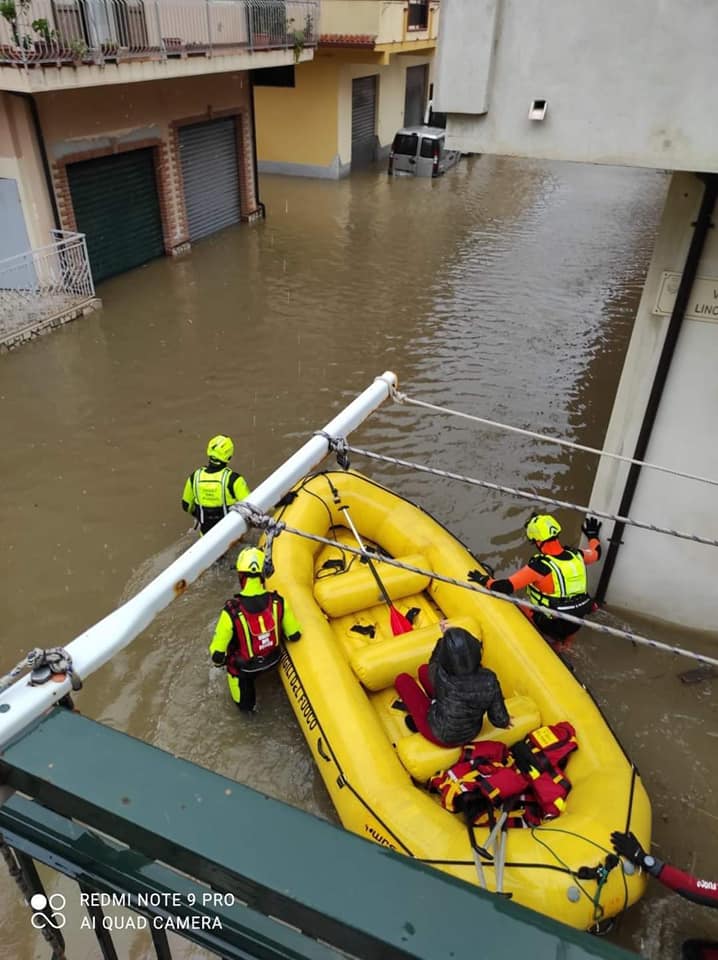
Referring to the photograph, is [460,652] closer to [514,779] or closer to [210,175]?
[514,779]

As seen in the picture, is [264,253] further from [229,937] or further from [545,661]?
[229,937]

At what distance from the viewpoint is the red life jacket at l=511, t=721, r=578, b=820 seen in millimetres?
4191

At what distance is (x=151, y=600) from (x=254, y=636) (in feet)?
8.35

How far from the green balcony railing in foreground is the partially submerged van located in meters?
23.3

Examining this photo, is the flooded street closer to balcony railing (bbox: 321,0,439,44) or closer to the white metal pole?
the white metal pole

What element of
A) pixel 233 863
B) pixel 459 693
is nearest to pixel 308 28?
pixel 459 693

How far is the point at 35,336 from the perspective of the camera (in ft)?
36.1

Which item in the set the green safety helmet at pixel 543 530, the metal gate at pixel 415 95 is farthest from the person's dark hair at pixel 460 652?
the metal gate at pixel 415 95

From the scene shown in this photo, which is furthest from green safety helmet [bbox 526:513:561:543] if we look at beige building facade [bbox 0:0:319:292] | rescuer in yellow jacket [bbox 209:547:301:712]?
beige building facade [bbox 0:0:319:292]

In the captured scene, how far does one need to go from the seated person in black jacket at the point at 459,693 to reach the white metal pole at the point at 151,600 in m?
1.45

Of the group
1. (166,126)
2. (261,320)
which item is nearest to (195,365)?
(261,320)

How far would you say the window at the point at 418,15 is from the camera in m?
20.5

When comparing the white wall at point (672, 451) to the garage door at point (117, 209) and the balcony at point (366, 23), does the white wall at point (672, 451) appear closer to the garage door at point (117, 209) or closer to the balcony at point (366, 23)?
the garage door at point (117, 209)

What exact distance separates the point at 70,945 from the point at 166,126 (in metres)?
14.1
